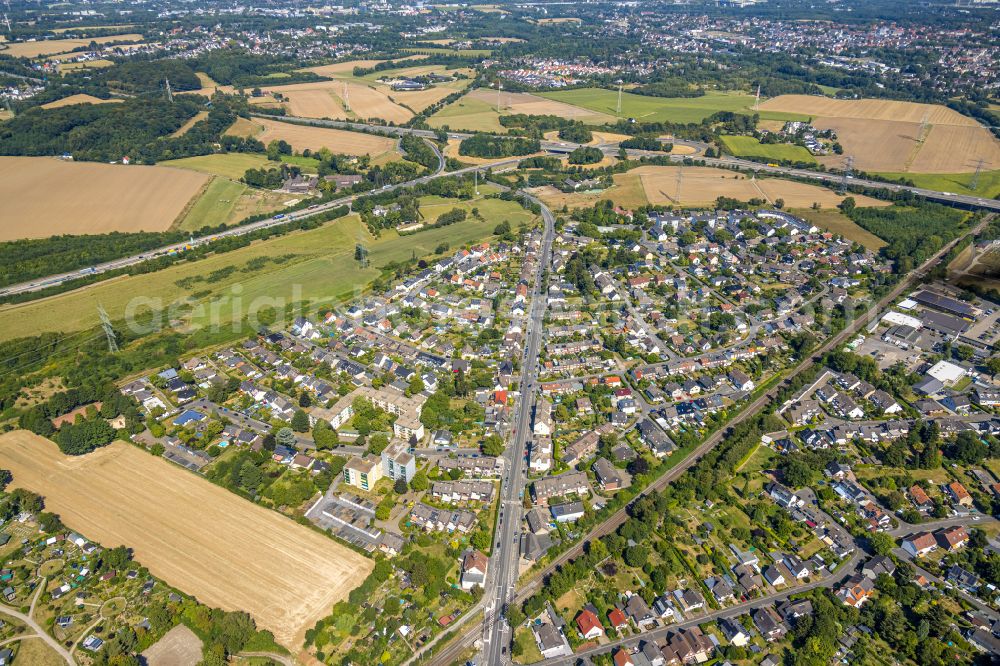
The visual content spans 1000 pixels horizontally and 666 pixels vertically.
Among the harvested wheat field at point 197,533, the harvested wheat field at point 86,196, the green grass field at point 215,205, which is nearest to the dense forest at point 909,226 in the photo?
the harvested wheat field at point 197,533

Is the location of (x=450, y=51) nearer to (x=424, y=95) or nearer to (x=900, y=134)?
(x=424, y=95)

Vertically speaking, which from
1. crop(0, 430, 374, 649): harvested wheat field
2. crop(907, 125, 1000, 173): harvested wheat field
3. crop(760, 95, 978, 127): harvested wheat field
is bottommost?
crop(0, 430, 374, 649): harvested wheat field

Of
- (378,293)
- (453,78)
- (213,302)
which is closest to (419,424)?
(378,293)

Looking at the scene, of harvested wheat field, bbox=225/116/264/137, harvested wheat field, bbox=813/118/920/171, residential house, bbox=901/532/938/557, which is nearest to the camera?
residential house, bbox=901/532/938/557

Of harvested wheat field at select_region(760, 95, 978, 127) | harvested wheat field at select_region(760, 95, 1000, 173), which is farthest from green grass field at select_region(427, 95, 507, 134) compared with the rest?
harvested wheat field at select_region(760, 95, 1000, 173)

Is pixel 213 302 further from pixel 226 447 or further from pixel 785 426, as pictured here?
pixel 785 426

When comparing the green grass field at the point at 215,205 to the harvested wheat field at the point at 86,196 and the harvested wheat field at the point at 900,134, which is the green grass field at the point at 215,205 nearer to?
the harvested wheat field at the point at 86,196

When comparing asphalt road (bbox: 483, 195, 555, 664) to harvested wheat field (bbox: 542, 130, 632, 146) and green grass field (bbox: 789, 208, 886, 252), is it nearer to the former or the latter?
green grass field (bbox: 789, 208, 886, 252)
